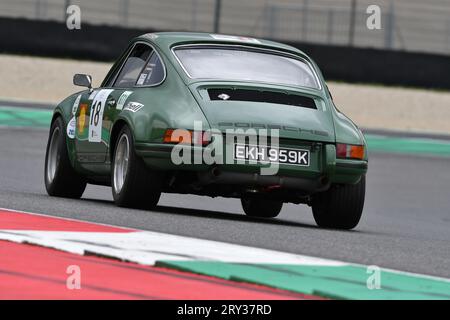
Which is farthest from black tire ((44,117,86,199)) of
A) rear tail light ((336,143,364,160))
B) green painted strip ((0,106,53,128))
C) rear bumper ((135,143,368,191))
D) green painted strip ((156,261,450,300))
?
green painted strip ((0,106,53,128))

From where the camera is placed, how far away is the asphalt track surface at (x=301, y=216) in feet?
28.3

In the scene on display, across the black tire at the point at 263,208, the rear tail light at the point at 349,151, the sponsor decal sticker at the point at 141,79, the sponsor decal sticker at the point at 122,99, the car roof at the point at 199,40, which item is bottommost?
the rear tail light at the point at 349,151

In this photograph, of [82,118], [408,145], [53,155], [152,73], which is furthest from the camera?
[408,145]

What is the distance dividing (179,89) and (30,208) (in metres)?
1.42

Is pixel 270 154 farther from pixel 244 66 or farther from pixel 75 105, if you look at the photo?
pixel 75 105

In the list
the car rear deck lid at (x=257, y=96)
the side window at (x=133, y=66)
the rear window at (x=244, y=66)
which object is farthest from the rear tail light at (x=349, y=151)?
the side window at (x=133, y=66)

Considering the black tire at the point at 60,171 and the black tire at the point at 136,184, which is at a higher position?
the black tire at the point at 60,171

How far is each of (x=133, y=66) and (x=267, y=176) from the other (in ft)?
6.64

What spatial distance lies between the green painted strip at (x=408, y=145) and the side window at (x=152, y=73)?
1251 centimetres

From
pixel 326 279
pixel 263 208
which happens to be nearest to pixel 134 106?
pixel 263 208

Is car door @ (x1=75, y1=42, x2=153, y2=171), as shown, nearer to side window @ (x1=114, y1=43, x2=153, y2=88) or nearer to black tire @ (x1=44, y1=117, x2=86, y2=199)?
side window @ (x1=114, y1=43, x2=153, y2=88)

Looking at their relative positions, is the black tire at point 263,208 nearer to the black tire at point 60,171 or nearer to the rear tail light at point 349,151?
the black tire at point 60,171

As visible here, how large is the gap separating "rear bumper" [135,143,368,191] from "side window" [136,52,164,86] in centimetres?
80

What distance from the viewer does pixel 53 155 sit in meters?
12.2
